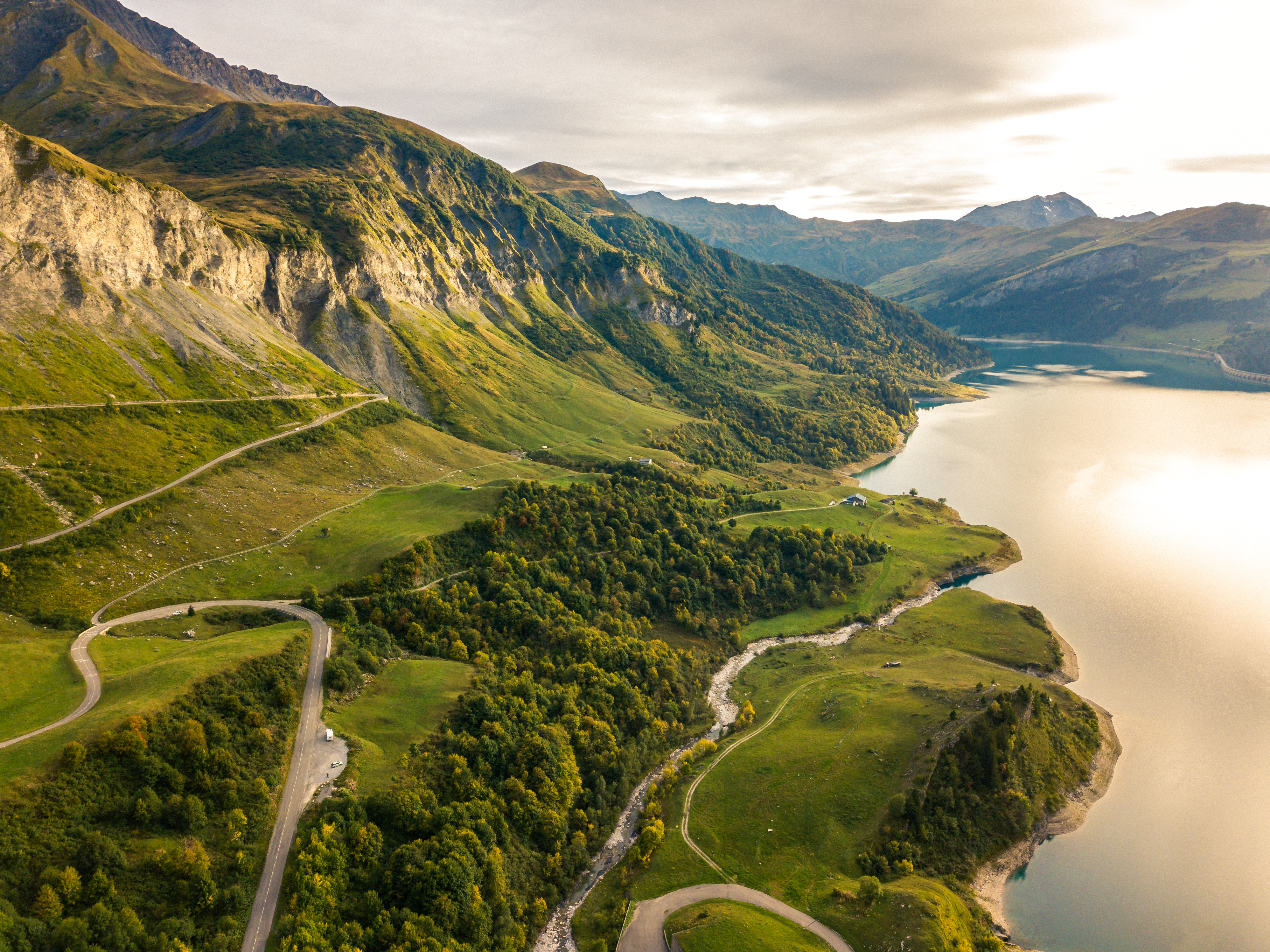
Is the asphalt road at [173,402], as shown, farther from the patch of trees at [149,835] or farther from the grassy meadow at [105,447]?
the patch of trees at [149,835]

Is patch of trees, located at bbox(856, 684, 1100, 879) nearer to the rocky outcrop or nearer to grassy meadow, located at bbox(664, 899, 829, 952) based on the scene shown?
grassy meadow, located at bbox(664, 899, 829, 952)

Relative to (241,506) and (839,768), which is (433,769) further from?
(241,506)

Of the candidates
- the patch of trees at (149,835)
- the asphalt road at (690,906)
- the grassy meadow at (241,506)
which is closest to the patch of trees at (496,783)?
the patch of trees at (149,835)

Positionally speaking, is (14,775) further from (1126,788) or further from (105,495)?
(1126,788)

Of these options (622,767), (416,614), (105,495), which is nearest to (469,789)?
(622,767)

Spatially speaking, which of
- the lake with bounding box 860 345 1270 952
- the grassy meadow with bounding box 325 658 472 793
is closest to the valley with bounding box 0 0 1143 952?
the grassy meadow with bounding box 325 658 472 793
